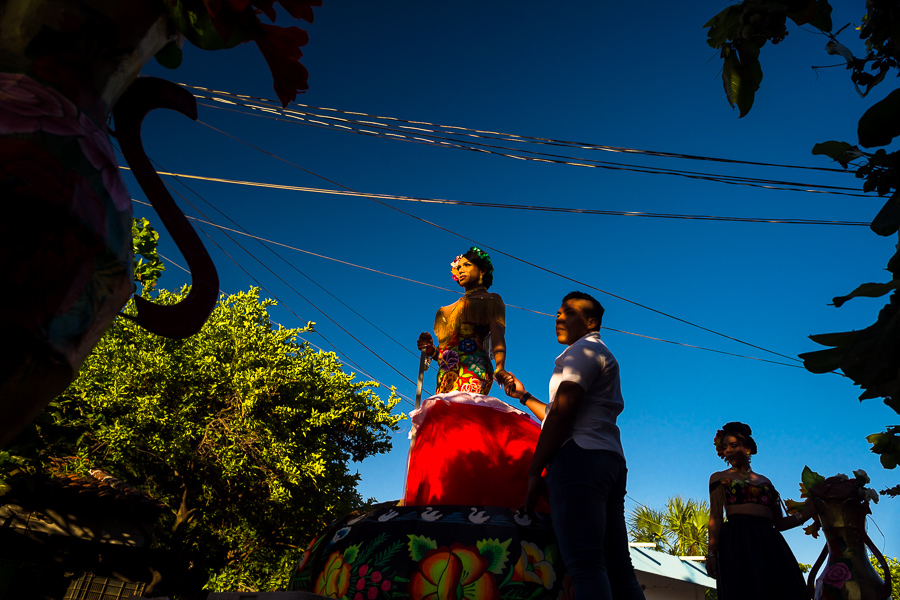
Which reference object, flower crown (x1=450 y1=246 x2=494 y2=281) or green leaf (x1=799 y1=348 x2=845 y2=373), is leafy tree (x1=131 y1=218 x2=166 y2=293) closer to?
flower crown (x1=450 y1=246 x2=494 y2=281)

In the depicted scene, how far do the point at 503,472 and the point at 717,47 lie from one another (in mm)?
2117

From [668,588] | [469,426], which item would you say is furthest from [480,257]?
[668,588]

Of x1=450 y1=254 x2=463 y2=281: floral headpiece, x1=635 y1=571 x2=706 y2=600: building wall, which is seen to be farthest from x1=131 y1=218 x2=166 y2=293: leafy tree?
x1=635 y1=571 x2=706 y2=600: building wall

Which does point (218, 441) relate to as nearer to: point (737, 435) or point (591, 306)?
point (737, 435)

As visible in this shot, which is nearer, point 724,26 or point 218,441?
point 724,26

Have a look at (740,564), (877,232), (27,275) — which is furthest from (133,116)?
(740,564)

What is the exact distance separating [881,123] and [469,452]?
7.39 ft

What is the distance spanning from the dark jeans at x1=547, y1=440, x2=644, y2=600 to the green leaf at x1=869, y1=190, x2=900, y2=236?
1.23m

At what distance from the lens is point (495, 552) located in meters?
2.28

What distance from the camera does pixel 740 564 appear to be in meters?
4.34

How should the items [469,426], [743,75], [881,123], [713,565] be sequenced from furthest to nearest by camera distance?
1. [713,565]
2. [469,426]
3. [743,75]
4. [881,123]

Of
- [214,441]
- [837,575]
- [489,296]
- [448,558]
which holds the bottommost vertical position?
[448,558]

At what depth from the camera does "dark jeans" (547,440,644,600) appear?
203cm

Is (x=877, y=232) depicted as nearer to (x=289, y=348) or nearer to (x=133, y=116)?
(x=133, y=116)
